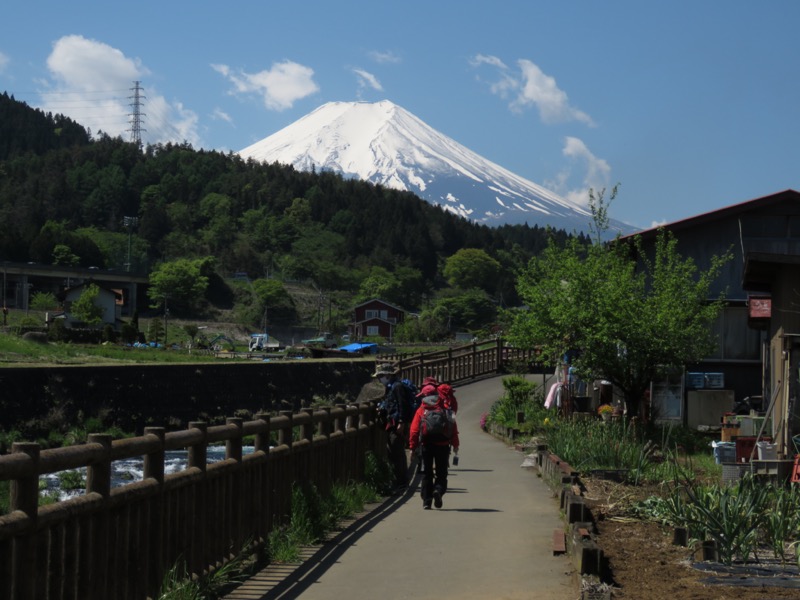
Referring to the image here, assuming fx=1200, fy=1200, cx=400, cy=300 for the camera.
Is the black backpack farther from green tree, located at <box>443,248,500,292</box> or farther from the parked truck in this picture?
green tree, located at <box>443,248,500,292</box>

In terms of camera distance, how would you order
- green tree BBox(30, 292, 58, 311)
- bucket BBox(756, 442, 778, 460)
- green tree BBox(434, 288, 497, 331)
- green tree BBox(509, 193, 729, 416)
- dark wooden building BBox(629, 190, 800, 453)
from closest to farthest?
bucket BBox(756, 442, 778, 460)
green tree BBox(509, 193, 729, 416)
dark wooden building BBox(629, 190, 800, 453)
green tree BBox(30, 292, 58, 311)
green tree BBox(434, 288, 497, 331)

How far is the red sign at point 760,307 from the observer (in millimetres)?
22406

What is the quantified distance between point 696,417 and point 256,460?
704 inches

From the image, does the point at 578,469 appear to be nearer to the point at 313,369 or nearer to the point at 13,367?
the point at 13,367

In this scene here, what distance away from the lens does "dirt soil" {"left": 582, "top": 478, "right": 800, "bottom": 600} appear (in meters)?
7.75

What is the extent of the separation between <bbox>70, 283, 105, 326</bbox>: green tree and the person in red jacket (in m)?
102

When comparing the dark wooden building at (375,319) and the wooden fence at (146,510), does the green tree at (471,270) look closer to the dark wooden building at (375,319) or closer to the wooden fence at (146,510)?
the dark wooden building at (375,319)

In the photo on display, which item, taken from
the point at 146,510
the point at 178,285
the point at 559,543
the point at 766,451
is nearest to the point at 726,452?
the point at 766,451

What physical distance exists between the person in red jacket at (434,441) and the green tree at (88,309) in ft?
334

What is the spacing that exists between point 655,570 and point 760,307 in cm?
1514

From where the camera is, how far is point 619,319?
22672mm

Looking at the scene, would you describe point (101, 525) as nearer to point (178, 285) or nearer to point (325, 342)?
point (325, 342)

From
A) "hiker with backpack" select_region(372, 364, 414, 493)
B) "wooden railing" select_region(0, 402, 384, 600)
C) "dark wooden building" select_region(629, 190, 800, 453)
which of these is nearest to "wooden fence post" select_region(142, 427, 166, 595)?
"wooden railing" select_region(0, 402, 384, 600)

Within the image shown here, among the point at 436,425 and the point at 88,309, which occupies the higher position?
the point at 88,309
